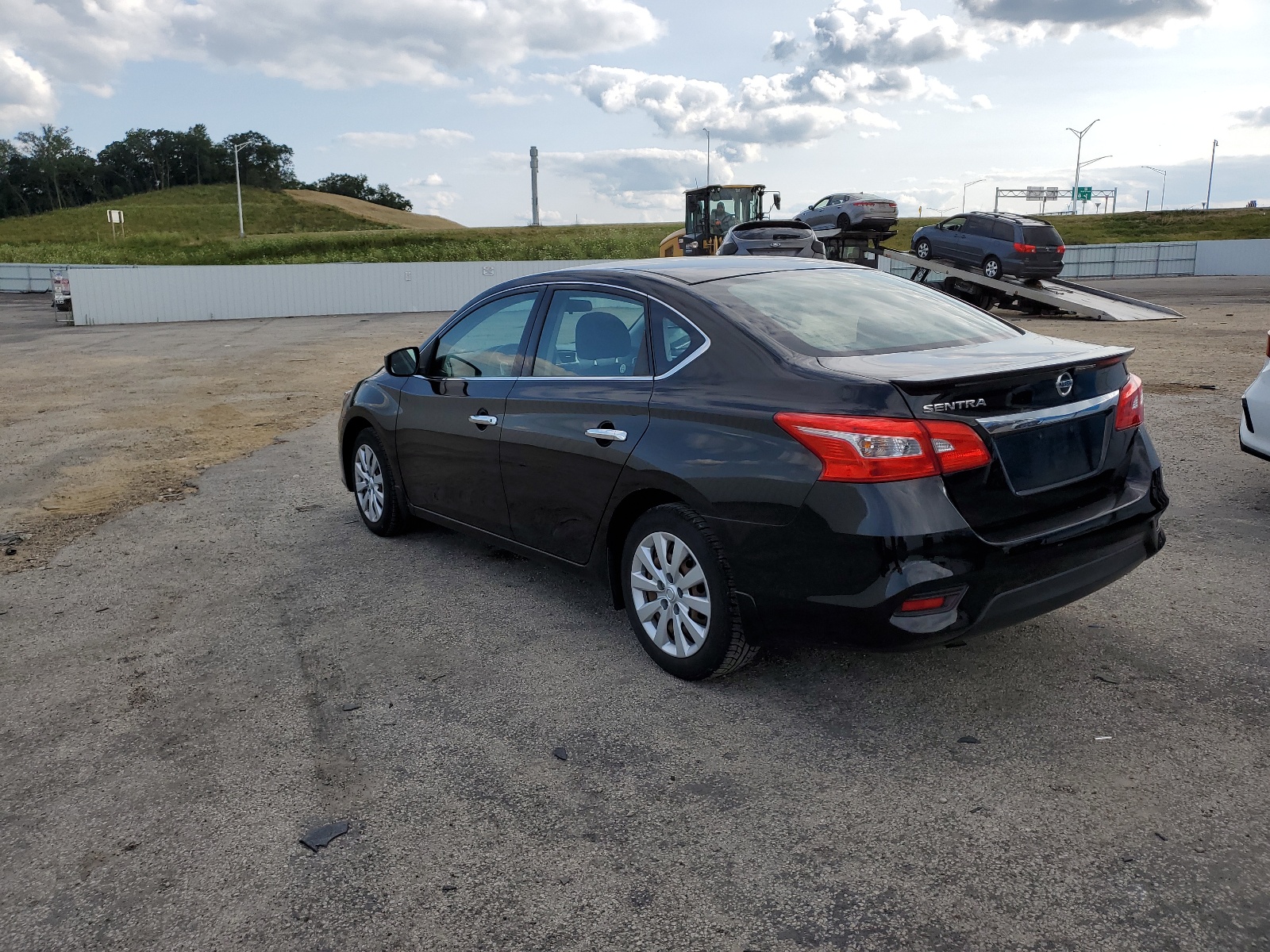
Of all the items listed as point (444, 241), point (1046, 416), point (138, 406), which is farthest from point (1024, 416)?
point (444, 241)

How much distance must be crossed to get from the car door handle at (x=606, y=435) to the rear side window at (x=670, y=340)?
0.29m

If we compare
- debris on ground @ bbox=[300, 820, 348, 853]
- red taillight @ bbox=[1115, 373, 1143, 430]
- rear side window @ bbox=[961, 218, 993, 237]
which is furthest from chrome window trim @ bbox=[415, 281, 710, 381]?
rear side window @ bbox=[961, 218, 993, 237]

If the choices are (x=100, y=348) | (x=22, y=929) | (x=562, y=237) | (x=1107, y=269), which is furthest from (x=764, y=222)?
(x=562, y=237)

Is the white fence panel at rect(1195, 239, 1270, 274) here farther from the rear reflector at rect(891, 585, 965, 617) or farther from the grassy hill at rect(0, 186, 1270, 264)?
the rear reflector at rect(891, 585, 965, 617)

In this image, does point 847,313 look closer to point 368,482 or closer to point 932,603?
point 932,603

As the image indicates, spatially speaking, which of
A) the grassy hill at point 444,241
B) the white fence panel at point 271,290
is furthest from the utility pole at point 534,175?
the white fence panel at point 271,290

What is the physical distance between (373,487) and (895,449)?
3.88 m

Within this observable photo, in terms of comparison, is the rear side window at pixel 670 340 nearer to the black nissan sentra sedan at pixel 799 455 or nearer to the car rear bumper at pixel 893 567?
the black nissan sentra sedan at pixel 799 455

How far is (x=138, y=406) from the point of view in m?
12.9

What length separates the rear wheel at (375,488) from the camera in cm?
604

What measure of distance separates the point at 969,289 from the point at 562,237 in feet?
136

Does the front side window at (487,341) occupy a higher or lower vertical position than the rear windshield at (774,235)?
lower

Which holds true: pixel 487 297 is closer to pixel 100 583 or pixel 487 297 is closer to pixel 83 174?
pixel 100 583

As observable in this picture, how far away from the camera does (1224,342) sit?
53.7 ft
